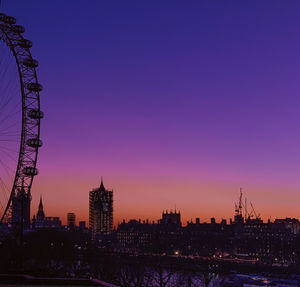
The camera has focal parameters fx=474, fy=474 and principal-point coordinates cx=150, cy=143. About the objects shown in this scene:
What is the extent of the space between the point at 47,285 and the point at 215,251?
189m

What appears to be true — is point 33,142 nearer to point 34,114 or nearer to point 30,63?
point 34,114

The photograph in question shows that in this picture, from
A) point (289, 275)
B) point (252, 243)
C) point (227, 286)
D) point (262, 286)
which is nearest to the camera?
point (227, 286)

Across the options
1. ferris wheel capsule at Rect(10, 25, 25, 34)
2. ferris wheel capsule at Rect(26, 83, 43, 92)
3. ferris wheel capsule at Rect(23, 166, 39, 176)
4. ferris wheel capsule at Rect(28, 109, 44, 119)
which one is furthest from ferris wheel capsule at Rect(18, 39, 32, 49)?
ferris wheel capsule at Rect(23, 166, 39, 176)

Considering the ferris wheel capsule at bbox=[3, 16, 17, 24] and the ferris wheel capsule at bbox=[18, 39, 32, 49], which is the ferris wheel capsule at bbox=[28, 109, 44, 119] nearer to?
the ferris wheel capsule at bbox=[18, 39, 32, 49]

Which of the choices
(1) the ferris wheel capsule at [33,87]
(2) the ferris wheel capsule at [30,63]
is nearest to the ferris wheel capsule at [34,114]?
(1) the ferris wheel capsule at [33,87]

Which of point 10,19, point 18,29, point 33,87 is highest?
point 10,19

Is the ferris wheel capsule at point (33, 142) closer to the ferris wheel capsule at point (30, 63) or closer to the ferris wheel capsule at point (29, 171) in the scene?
the ferris wheel capsule at point (29, 171)

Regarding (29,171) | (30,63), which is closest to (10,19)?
(30,63)

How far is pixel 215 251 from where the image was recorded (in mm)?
195500

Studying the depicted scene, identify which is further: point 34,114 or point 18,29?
point 34,114

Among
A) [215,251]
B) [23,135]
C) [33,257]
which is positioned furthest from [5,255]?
[215,251]

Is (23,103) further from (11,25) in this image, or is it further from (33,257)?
(33,257)

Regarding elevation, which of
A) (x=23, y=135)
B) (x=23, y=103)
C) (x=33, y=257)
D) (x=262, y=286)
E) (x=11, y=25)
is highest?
(x=11, y=25)

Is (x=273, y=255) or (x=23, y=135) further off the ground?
(x=23, y=135)
